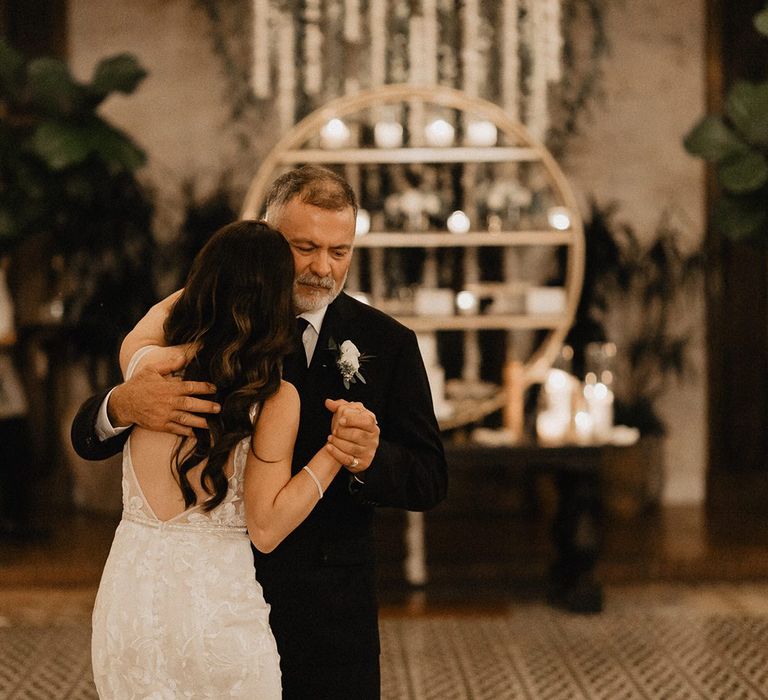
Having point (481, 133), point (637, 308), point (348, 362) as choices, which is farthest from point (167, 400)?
point (637, 308)

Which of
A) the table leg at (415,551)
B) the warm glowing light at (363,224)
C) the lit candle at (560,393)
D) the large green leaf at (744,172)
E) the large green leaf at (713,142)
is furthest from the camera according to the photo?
the warm glowing light at (363,224)

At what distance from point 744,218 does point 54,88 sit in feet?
10.9

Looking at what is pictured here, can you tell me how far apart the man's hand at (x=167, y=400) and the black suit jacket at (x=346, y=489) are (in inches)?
7.8

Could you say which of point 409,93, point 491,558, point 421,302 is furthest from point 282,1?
point 491,558

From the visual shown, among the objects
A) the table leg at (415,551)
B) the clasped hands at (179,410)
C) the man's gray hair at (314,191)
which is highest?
the man's gray hair at (314,191)

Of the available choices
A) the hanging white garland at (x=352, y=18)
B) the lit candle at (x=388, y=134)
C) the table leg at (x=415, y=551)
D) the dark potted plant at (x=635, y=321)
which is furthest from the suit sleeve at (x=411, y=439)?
the dark potted plant at (x=635, y=321)

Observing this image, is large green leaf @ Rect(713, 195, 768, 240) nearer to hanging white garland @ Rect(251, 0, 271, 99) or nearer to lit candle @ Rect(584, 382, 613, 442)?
lit candle @ Rect(584, 382, 613, 442)

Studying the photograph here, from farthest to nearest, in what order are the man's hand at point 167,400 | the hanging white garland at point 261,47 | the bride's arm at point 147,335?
the hanging white garland at point 261,47, the bride's arm at point 147,335, the man's hand at point 167,400

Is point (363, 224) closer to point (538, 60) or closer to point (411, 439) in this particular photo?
point (538, 60)

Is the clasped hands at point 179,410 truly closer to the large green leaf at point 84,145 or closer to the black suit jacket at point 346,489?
the black suit jacket at point 346,489

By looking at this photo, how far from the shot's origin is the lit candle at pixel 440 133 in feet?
19.3

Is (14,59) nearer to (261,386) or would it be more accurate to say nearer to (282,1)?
(282,1)

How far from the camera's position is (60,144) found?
17.9 feet

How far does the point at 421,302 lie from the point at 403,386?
359cm
